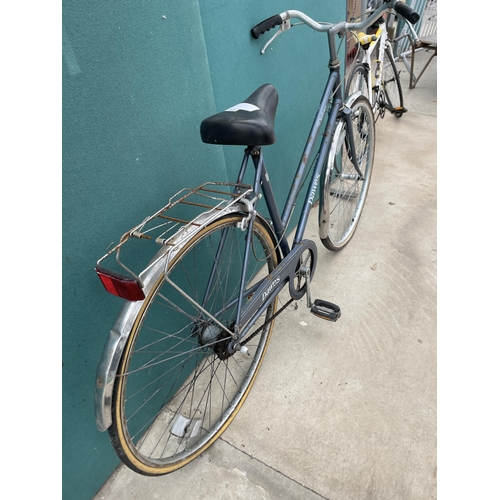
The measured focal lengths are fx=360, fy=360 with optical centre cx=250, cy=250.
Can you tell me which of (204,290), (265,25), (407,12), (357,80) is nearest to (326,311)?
(204,290)

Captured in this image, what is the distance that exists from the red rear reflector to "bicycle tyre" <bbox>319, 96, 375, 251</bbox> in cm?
135

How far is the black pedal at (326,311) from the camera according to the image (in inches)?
→ 72.1

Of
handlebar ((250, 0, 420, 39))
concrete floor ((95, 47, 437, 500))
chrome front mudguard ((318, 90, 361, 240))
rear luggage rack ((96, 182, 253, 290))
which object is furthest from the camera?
chrome front mudguard ((318, 90, 361, 240))

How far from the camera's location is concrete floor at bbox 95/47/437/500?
1.46m

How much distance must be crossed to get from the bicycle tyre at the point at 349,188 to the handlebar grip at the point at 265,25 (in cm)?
65

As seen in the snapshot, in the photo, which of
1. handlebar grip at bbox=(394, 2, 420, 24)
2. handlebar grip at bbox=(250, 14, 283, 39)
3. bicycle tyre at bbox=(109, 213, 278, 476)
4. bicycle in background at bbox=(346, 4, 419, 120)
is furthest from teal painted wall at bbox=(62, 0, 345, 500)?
bicycle in background at bbox=(346, 4, 419, 120)

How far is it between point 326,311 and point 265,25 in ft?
4.62

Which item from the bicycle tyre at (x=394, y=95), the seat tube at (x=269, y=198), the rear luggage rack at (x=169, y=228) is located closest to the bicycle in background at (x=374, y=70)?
the bicycle tyre at (x=394, y=95)

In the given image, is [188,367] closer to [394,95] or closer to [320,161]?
[320,161]

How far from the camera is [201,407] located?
1.74 meters

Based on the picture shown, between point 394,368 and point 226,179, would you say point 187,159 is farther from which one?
point 394,368

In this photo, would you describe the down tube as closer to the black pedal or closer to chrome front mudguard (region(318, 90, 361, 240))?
chrome front mudguard (region(318, 90, 361, 240))

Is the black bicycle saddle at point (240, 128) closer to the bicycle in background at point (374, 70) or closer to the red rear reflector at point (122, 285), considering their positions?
the red rear reflector at point (122, 285)

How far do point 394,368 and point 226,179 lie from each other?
1258mm
